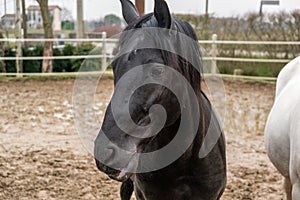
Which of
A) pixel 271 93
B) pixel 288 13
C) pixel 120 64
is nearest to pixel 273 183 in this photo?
pixel 120 64

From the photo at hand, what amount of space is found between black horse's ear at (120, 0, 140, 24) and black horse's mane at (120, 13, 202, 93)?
0.48 ft

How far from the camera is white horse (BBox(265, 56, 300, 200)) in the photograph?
2.19 meters

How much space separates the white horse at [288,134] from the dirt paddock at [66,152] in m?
0.82

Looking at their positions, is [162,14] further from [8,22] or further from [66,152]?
[8,22]

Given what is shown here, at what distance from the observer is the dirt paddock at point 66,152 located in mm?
3568

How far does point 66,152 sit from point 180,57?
3.47m

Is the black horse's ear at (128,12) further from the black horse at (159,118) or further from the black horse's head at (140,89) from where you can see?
the black horse's head at (140,89)

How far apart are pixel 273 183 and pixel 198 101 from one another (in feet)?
7.71

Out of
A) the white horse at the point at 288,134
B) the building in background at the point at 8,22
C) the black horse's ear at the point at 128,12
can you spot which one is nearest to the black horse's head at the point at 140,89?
the black horse's ear at the point at 128,12

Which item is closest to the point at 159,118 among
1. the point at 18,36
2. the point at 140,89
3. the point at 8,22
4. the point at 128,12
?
the point at 140,89

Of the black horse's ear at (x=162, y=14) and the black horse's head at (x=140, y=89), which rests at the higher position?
the black horse's ear at (x=162, y=14)

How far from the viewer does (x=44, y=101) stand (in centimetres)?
771

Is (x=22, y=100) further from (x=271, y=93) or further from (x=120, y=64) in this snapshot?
(x=120, y=64)

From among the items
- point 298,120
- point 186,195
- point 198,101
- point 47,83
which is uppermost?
point 198,101
